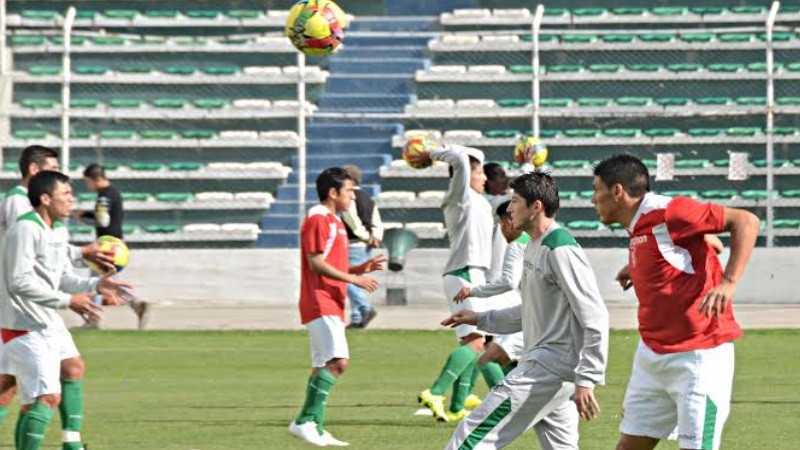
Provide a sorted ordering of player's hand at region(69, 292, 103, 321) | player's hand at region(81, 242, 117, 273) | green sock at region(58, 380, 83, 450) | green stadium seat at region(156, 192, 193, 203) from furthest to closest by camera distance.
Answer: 1. green stadium seat at region(156, 192, 193, 203)
2. green sock at region(58, 380, 83, 450)
3. player's hand at region(81, 242, 117, 273)
4. player's hand at region(69, 292, 103, 321)

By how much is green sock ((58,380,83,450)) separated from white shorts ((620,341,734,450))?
4.24 meters

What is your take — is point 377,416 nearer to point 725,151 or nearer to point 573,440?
point 573,440

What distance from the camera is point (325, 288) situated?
1288 centimetres

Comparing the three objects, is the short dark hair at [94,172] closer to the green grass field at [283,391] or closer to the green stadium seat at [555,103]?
the green grass field at [283,391]

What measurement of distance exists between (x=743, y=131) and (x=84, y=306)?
20.6m

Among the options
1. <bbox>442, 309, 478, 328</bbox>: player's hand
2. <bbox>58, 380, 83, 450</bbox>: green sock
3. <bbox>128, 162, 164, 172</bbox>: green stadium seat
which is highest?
<bbox>442, 309, 478, 328</bbox>: player's hand

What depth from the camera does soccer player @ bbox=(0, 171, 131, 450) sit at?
1017 centimetres

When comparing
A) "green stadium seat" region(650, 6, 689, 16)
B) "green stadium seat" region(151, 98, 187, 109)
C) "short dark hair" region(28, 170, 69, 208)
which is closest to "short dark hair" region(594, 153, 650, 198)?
"short dark hair" region(28, 170, 69, 208)

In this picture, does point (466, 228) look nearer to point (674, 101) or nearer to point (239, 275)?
point (239, 275)

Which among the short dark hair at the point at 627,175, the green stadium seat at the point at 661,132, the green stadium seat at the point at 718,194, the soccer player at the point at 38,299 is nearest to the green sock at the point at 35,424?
the soccer player at the point at 38,299

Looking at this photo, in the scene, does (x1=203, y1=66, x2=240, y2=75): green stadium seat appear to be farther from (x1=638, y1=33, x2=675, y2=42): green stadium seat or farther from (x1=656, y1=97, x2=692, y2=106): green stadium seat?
(x1=656, y1=97, x2=692, y2=106): green stadium seat

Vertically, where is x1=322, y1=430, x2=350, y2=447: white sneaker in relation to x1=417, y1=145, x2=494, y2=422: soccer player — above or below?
below

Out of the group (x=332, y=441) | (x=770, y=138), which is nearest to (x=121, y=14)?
(x=770, y=138)

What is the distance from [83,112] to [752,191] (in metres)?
11.8
